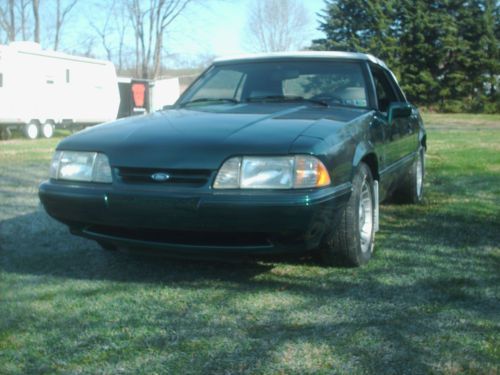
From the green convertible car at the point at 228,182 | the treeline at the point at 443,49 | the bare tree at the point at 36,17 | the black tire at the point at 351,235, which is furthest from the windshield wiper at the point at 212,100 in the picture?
the bare tree at the point at 36,17

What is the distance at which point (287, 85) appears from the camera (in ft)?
14.6

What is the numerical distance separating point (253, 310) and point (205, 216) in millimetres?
505

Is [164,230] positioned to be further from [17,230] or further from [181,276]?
[17,230]

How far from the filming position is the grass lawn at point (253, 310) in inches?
93.5

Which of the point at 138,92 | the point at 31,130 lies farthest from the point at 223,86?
the point at 138,92

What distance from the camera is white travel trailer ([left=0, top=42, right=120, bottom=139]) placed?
1875 cm

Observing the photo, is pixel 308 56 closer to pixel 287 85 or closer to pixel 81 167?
pixel 287 85

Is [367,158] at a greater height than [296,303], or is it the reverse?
[367,158]

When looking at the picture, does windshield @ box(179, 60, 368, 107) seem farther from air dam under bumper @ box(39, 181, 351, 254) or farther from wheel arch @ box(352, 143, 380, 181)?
air dam under bumper @ box(39, 181, 351, 254)

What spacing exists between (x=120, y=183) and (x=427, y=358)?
1721 mm

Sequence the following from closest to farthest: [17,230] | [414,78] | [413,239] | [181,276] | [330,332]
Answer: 1. [330,332]
2. [181,276]
3. [413,239]
4. [17,230]
5. [414,78]

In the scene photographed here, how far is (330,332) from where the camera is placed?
2.66 metres

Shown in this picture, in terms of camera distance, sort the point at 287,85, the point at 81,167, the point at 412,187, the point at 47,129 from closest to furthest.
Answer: the point at 81,167
the point at 287,85
the point at 412,187
the point at 47,129

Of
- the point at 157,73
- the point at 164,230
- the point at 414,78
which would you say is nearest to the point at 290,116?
the point at 164,230
